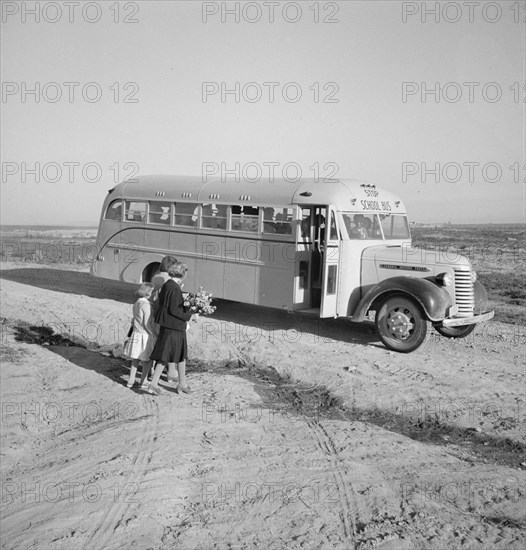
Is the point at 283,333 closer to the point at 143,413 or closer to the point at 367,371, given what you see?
the point at 367,371

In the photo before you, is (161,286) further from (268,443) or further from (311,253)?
(311,253)

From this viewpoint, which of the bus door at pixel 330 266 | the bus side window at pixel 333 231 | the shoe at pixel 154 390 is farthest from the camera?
the bus side window at pixel 333 231

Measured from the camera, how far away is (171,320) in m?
7.57

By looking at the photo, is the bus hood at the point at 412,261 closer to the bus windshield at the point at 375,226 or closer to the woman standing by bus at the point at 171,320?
the bus windshield at the point at 375,226

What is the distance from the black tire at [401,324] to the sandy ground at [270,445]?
316 mm

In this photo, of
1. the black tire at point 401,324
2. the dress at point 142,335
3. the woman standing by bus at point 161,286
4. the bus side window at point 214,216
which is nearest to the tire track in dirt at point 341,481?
the woman standing by bus at point 161,286

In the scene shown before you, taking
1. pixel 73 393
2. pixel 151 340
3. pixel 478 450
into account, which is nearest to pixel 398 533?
pixel 478 450

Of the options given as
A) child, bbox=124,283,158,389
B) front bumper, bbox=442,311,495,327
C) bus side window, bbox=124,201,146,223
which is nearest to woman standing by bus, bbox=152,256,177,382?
child, bbox=124,283,158,389

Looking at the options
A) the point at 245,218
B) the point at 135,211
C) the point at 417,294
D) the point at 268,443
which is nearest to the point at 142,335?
the point at 268,443

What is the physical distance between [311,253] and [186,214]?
293 centimetres

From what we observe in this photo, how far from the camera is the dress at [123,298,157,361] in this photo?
7.91 m

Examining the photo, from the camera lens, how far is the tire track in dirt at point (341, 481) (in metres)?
4.83

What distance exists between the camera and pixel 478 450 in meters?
6.30

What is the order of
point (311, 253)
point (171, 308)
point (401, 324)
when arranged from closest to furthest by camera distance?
point (171, 308)
point (401, 324)
point (311, 253)
